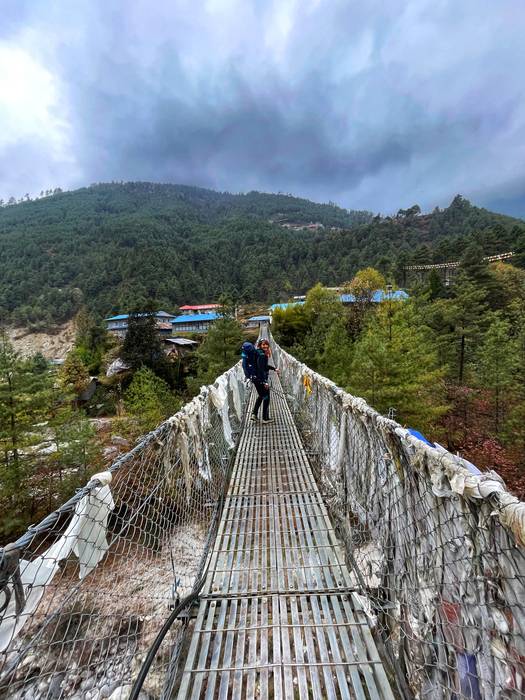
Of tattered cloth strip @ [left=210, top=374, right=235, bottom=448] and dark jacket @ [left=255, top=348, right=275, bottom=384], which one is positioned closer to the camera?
tattered cloth strip @ [left=210, top=374, right=235, bottom=448]

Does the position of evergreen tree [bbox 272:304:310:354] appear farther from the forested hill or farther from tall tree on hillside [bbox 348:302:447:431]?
the forested hill

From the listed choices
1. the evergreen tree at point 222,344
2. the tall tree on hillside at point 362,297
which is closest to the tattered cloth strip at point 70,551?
the evergreen tree at point 222,344

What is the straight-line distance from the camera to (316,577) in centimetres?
200

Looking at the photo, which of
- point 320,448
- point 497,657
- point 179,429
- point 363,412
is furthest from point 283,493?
point 497,657

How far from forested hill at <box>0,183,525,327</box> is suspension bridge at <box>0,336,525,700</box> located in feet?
133

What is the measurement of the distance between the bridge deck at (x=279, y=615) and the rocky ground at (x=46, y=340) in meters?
58.5

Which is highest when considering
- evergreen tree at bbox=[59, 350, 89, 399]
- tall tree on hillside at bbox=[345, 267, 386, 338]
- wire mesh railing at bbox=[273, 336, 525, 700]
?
tall tree on hillside at bbox=[345, 267, 386, 338]

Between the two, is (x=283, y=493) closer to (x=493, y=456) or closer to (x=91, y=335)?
(x=493, y=456)

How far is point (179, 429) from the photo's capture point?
2.29 meters

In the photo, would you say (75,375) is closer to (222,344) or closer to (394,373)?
(222,344)

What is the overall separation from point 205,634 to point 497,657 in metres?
1.39

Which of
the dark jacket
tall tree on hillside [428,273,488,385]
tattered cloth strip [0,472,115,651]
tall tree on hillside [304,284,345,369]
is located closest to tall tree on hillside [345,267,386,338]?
tall tree on hillside [304,284,345,369]

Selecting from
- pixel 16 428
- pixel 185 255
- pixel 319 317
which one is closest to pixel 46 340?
pixel 185 255

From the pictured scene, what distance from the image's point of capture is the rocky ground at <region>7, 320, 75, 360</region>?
5247cm
